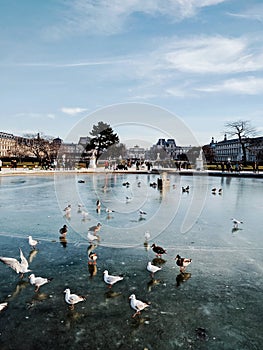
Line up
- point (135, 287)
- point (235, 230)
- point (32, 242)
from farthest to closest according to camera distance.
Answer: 1. point (235, 230)
2. point (32, 242)
3. point (135, 287)

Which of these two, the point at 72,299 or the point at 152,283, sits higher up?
the point at 72,299

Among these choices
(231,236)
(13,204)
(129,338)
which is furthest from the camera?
(13,204)

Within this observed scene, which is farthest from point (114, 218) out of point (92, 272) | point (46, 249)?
point (92, 272)

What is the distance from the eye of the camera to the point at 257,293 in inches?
252

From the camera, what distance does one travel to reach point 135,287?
6531 millimetres

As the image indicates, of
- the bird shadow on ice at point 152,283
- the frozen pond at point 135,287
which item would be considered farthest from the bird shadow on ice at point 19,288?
the bird shadow on ice at point 152,283

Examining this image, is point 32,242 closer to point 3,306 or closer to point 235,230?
point 3,306

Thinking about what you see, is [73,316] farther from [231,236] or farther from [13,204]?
[13,204]

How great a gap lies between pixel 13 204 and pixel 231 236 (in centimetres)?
1192

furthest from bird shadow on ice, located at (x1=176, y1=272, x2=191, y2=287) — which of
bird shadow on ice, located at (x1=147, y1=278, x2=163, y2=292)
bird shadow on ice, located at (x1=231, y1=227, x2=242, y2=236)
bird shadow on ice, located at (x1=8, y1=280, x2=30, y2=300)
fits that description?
bird shadow on ice, located at (x1=231, y1=227, x2=242, y2=236)

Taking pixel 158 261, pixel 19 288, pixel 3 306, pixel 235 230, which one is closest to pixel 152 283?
pixel 158 261

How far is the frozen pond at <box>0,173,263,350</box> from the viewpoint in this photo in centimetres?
483

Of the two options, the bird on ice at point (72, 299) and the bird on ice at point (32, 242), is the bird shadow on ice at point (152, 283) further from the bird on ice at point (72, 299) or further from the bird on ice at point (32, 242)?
the bird on ice at point (32, 242)

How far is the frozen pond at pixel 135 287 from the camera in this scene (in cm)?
483
